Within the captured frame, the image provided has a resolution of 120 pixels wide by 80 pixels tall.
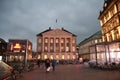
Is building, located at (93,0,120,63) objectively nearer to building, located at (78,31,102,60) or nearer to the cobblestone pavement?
the cobblestone pavement

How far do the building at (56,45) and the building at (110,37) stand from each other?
29.9 metres

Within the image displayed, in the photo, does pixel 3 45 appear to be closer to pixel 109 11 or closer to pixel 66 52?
pixel 66 52

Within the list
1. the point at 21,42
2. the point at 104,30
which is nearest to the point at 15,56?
the point at 21,42

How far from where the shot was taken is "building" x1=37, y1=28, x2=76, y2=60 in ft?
252

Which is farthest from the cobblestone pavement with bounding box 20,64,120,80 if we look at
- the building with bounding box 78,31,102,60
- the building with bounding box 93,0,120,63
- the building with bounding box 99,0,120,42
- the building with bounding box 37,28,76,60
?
the building with bounding box 78,31,102,60

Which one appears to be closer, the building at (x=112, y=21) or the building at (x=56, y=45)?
the building at (x=112, y=21)

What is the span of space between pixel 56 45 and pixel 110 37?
38.8 meters

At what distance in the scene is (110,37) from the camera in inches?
1813

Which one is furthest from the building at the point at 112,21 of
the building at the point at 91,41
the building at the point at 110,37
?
the building at the point at 91,41

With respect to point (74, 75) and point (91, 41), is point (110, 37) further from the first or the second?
point (91, 41)

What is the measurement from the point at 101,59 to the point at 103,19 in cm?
2666

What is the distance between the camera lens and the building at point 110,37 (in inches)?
1141

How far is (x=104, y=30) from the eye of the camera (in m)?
51.7

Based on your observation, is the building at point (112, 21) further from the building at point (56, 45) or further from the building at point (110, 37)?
the building at point (56, 45)
